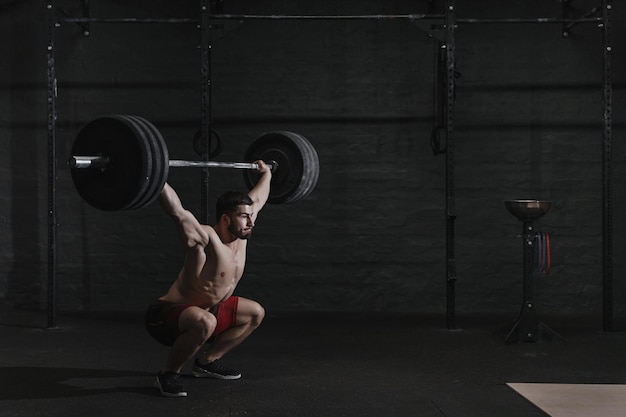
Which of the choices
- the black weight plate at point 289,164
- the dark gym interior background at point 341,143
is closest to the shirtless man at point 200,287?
the black weight plate at point 289,164

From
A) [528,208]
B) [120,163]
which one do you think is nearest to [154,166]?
[120,163]

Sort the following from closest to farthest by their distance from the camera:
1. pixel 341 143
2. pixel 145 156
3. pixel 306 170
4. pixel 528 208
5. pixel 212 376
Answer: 1. pixel 145 156
2. pixel 212 376
3. pixel 306 170
4. pixel 528 208
5. pixel 341 143

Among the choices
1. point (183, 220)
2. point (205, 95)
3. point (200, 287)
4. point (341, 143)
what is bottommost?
point (200, 287)

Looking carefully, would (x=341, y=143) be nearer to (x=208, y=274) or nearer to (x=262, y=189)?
(x=262, y=189)

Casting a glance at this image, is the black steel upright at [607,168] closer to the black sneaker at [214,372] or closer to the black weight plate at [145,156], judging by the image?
the black sneaker at [214,372]

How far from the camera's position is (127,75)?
21.1 feet

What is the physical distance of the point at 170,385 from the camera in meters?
3.73

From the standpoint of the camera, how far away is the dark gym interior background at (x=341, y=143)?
21.0ft

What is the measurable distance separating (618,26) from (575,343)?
8.78 ft

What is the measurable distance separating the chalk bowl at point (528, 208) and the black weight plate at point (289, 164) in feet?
5.04

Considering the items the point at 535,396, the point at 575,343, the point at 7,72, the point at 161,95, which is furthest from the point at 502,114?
the point at 7,72

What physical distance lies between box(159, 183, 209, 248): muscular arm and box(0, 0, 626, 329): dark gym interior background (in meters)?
2.73

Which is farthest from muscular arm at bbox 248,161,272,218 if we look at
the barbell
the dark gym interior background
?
the dark gym interior background

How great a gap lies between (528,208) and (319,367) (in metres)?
1.75
